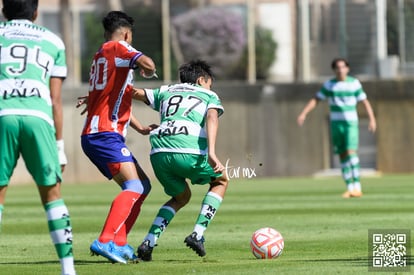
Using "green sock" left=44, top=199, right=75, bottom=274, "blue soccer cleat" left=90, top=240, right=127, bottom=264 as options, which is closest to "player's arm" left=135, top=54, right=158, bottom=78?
"blue soccer cleat" left=90, top=240, right=127, bottom=264

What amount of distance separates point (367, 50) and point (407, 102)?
6.04 feet

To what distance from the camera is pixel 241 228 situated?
1429 cm

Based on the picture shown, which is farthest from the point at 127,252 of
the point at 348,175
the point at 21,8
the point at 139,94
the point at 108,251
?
the point at 348,175

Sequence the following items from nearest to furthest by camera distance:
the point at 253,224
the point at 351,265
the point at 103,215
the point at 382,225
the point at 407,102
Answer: the point at 351,265 < the point at 382,225 < the point at 253,224 < the point at 103,215 < the point at 407,102

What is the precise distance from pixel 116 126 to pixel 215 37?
21850mm

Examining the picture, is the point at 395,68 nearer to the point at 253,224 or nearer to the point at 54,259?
the point at 253,224

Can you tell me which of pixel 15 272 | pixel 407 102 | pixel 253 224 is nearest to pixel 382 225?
pixel 253 224

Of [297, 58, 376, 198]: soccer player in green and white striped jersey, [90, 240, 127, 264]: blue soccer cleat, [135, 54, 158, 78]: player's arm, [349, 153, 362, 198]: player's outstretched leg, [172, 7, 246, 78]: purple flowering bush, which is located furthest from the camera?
[172, 7, 246, 78]: purple flowering bush

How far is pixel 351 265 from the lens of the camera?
9.93 m

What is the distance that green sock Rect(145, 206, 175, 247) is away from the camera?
10.8m

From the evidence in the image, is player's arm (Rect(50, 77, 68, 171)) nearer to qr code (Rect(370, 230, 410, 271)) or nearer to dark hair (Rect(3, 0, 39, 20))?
dark hair (Rect(3, 0, 39, 20))

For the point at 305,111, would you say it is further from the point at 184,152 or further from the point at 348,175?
the point at 184,152

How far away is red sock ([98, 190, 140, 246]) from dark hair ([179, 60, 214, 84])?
1.28 m

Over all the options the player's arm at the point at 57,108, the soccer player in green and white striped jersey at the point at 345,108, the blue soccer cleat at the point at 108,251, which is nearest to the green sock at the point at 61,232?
the player's arm at the point at 57,108
